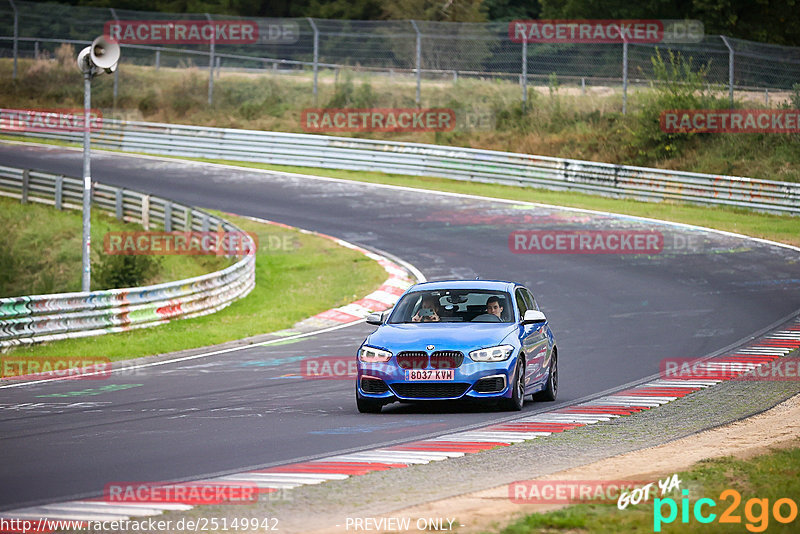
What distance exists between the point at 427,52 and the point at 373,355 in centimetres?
2966

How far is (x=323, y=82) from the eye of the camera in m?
44.9

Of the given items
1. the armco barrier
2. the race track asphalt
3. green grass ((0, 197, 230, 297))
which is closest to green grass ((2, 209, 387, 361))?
A: the race track asphalt

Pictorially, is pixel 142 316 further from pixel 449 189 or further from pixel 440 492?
pixel 449 189

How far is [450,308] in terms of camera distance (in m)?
13.3

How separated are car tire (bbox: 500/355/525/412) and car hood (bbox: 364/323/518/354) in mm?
402

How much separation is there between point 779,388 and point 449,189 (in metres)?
23.8

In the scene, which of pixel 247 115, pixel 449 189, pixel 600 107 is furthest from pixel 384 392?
pixel 247 115

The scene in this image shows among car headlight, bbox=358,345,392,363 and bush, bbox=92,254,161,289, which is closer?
car headlight, bbox=358,345,392,363

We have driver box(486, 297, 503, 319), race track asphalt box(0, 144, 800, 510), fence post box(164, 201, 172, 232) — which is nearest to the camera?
race track asphalt box(0, 144, 800, 510)

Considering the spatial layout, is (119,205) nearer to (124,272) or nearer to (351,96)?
(124,272)

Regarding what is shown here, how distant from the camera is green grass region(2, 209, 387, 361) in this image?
18656 mm

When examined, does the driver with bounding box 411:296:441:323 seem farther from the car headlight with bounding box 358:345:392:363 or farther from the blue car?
the car headlight with bounding box 358:345:392:363

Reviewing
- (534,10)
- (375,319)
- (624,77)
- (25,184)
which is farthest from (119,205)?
(534,10)

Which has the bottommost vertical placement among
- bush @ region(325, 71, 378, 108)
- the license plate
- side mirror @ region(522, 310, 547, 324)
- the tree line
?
the license plate
